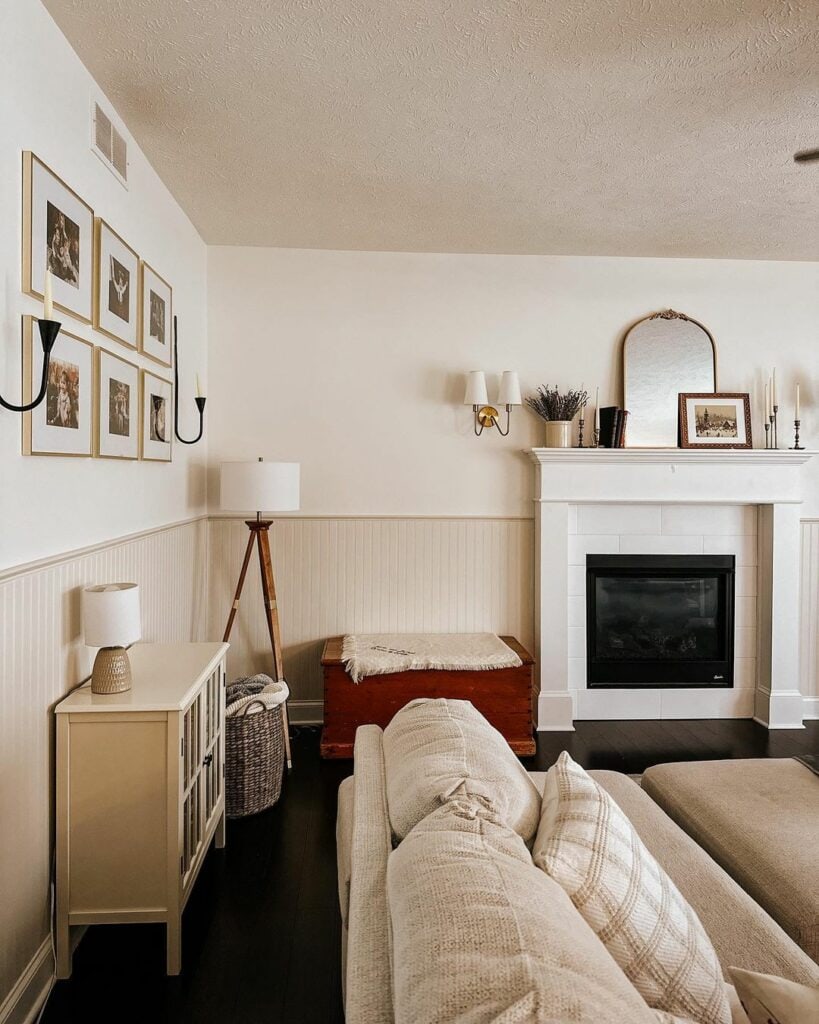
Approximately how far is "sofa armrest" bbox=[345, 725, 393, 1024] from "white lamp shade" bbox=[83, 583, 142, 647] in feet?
2.84

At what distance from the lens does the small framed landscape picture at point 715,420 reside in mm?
4102

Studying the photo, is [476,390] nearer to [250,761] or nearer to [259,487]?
[259,487]

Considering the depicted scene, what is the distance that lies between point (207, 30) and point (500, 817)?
2178 millimetres

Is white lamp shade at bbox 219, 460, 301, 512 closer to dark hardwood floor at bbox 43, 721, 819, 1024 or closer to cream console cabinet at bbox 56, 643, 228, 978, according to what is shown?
dark hardwood floor at bbox 43, 721, 819, 1024

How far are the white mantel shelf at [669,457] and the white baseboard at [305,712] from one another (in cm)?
188

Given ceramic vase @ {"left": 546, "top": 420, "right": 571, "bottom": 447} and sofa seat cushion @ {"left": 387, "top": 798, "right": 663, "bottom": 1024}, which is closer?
sofa seat cushion @ {"left": 387, "top": 798, "right": 663, "bottom": 1024}

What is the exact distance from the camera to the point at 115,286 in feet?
7.97

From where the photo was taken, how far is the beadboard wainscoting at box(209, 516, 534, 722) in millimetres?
3992

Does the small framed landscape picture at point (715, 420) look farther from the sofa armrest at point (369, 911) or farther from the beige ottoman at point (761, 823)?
the sofa armrest at point (369, 911)

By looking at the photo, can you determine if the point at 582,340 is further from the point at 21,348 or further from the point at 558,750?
the point at 21,348

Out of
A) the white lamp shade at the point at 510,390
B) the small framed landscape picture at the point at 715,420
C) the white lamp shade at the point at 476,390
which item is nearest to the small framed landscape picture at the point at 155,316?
the white lamp shade at the point at 476,390

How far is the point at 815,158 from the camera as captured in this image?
2.30 m

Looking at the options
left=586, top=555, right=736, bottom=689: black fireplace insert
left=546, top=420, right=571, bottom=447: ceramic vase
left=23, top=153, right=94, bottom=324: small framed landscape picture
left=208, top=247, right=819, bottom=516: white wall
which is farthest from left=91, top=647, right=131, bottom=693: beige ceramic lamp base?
left=586, top=555, right=736, bottom=689: black fireplace insert

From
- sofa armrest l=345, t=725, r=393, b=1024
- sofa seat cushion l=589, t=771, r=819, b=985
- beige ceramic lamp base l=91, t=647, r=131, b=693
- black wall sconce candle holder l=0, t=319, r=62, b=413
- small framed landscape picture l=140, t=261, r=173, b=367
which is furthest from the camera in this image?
small framed landscape picture l=140, t=261, r=173, b=367
